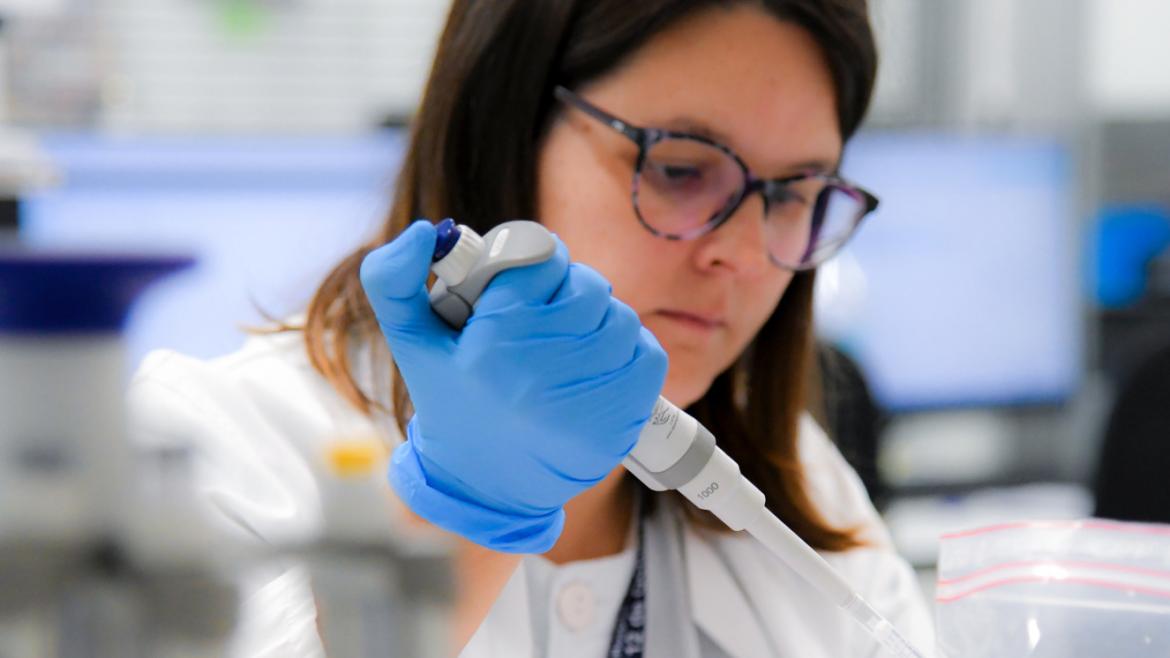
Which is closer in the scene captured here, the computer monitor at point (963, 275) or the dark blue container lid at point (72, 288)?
the dark blue container lid at point (72, 288)

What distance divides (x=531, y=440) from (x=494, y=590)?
309 mm

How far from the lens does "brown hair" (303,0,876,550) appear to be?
1.05 metres

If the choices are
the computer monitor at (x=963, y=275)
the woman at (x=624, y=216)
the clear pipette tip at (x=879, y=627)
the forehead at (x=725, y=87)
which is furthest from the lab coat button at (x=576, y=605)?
the computer monitor at (x=963, y=275)

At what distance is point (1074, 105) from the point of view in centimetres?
290

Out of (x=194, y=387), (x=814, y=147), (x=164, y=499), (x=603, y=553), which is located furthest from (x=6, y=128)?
(x=164, y=499)

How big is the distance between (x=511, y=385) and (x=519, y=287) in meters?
0.06

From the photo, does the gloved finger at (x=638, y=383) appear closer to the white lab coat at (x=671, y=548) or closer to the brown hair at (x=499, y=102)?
the white lab coat at (x=671, y=548)

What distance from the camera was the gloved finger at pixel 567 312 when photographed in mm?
628

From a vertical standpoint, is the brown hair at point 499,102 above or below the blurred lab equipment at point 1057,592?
above

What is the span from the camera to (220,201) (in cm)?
213

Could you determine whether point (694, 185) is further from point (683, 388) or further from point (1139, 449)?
point (1139, 449)

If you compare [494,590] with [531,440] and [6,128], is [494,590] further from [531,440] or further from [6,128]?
[6,128]

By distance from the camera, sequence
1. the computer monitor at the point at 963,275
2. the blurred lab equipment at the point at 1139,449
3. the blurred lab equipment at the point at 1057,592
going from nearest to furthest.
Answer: the blurred lab equipment at the point at 1057,592 < the blurred lab equipment at the point at 1139,449 < the computer monitor at the point at 963,275

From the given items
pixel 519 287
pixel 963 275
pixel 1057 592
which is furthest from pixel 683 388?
pixel 963 275
